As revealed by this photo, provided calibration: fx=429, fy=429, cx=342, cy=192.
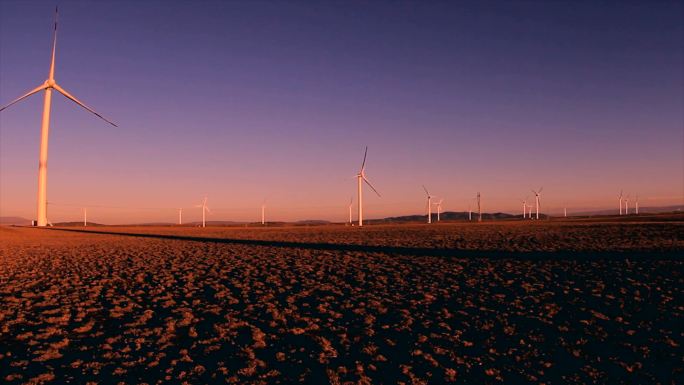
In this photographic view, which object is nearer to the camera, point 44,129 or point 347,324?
point 347,324

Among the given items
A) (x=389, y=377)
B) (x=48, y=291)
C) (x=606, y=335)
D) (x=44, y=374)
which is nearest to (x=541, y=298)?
(x=606, y=335)

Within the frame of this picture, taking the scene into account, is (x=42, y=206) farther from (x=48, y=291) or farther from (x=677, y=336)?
(x=677, y=336)

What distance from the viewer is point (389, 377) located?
6.94m

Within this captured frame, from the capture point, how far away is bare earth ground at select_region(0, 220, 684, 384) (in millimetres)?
7203

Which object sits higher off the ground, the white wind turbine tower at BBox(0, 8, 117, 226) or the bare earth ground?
the white wind turbine tower at BBox(0, 8, 117, 226)

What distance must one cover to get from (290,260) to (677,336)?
16974mm

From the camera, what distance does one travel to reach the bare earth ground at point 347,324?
23.6 feet

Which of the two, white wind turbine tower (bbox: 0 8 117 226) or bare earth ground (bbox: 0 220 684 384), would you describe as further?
white wind turbine tower (bbox: 0 8 117 226)

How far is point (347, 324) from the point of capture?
10055 millimetres

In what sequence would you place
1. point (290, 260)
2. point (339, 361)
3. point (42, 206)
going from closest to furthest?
1. point (339, 361)
2. point (290, 260)
3. point (42, 206)

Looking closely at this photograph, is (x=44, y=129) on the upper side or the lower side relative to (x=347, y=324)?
upper

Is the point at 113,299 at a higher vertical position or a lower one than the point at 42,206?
lower

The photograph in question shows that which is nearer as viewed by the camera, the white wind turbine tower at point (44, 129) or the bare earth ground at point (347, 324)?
the bare earth ground at point (347, 324)

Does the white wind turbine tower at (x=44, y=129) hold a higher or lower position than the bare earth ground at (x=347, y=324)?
higher
